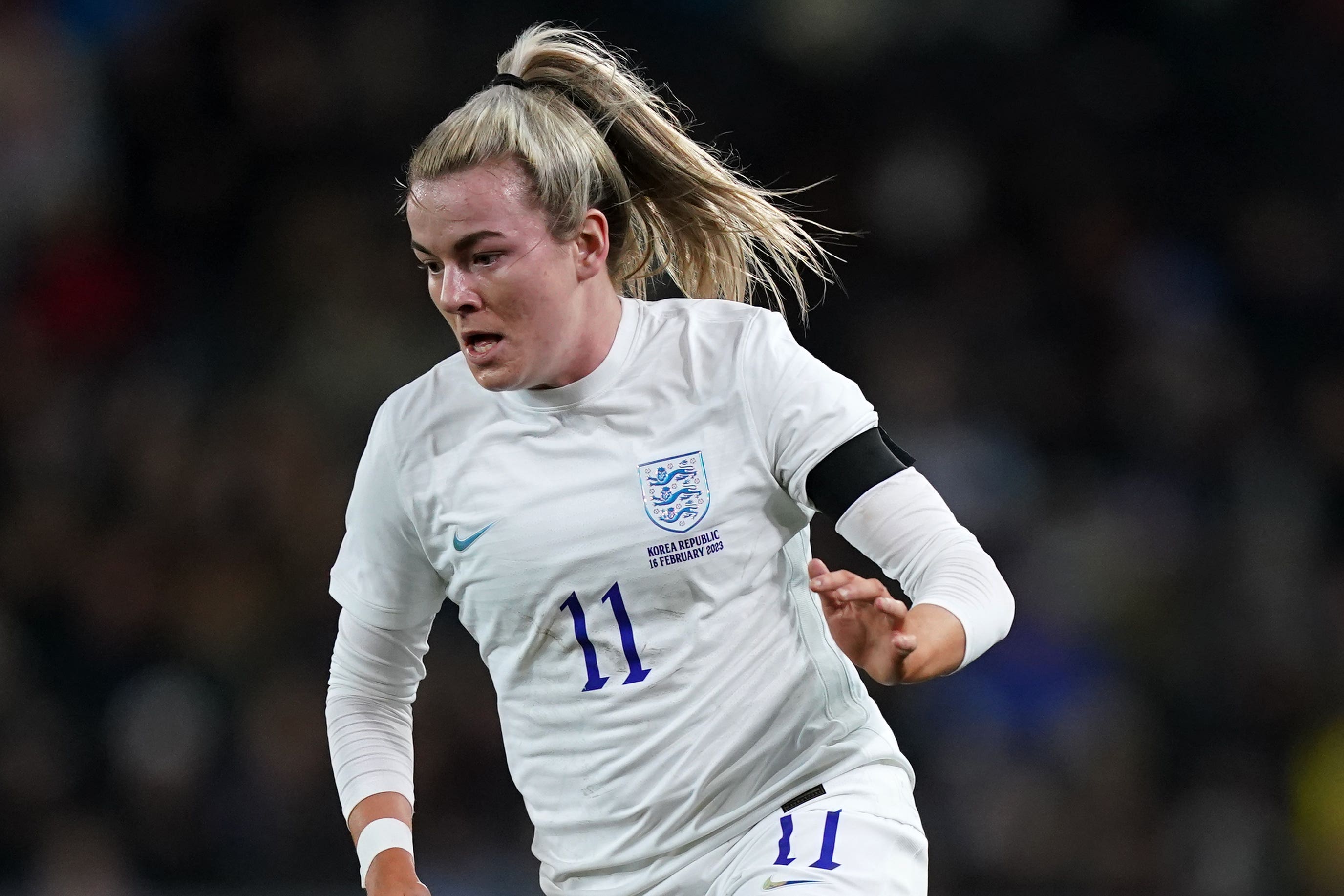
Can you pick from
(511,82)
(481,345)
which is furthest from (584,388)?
(511,82)

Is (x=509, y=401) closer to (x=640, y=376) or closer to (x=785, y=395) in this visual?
(x=640, y=376)

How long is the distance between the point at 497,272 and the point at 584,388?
0.85ft

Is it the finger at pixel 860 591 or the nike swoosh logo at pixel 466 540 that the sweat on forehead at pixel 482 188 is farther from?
the finger at pixel 860 591

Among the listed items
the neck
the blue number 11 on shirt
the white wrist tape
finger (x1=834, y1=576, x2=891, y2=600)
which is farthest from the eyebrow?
the white wrist tape

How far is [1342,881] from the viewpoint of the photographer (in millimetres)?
5938

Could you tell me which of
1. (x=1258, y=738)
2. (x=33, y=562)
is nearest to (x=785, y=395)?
(x=1258, y=738)

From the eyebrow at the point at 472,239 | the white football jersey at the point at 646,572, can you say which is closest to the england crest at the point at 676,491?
the white football jersey at the point at 646,572

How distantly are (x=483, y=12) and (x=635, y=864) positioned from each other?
591 centimetres

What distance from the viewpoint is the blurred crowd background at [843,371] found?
6.05 m

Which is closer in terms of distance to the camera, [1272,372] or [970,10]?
[1272,372]

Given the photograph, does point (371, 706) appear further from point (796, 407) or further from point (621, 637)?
point (796, 407)

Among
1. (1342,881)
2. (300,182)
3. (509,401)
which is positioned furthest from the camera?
(300,182)

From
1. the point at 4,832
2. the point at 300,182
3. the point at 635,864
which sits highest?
the point at 300,182

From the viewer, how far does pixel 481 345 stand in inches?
105
